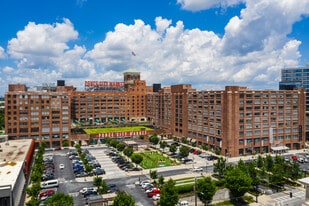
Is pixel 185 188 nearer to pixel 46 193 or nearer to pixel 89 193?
pixel 89 193

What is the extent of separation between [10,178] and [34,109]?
80.2 meters

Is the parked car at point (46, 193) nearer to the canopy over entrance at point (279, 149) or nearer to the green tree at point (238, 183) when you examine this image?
the green tree at point (238, 183)

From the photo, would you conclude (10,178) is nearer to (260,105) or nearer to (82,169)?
(82,169)

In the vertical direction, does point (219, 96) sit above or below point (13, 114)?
above

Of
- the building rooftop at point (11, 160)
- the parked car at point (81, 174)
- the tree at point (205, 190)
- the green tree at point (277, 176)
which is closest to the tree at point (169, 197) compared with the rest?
the tree at point (205, 190)

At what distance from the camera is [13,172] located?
63.8 m

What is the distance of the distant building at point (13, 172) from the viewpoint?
175 ft

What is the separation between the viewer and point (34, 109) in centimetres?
13288

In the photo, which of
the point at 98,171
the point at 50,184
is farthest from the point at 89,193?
the point at 98,171

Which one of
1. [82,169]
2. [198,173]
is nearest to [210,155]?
[198,173]

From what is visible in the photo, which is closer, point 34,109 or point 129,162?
point 129,162

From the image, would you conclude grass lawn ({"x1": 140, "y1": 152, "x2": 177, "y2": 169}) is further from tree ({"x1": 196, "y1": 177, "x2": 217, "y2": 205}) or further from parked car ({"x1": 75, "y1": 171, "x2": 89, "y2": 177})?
tree ({"x1": 196, "y1": 177, "x2": 217, "y2": 205})

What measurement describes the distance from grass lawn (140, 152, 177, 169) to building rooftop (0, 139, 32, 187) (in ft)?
142

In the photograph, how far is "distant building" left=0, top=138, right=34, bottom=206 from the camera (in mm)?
53219
